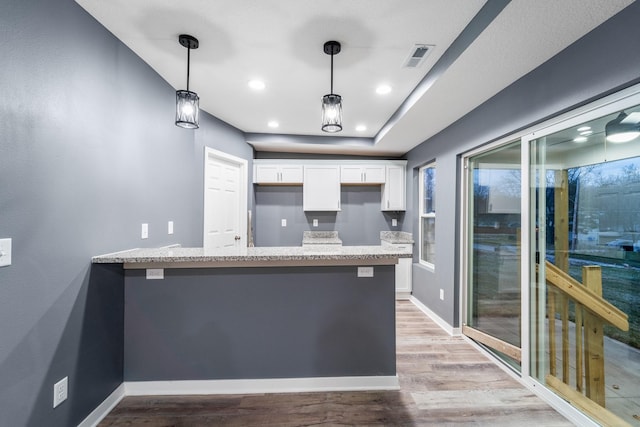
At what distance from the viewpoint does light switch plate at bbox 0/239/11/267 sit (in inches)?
49.4

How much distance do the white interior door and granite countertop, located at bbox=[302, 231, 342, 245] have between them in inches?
43.8

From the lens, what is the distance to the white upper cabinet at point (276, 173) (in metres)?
4.60

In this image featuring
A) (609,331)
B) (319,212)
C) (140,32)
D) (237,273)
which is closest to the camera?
(609,331)

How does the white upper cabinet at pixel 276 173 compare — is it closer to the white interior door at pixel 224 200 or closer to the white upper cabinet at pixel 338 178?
the white upper cabinet at pixel 338 178

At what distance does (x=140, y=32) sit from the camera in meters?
1.91

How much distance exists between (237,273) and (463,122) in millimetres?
2747

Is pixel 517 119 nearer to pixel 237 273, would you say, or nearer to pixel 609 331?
pixel 609 331

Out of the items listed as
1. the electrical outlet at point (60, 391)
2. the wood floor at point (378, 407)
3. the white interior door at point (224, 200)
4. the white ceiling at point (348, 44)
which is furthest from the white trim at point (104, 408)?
the white ceiling at point (348, 44)

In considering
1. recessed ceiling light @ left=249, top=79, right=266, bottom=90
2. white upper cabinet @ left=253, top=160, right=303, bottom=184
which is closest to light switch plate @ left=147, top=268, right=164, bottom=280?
recessed ceiling light @ left=249, top=79, right=266, bottom=90

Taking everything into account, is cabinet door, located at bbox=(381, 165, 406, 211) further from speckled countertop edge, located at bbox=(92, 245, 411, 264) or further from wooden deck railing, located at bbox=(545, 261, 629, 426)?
speckled countertop edge, located at bbox=(92, 245, 411, 264)

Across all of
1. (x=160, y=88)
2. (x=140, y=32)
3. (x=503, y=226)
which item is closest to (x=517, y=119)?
(x=503, y=226)

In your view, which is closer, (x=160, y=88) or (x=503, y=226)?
(x=160, y=88)

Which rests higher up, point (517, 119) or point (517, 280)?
point (517, 119)

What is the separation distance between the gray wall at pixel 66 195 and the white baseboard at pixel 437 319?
3.15 metres
